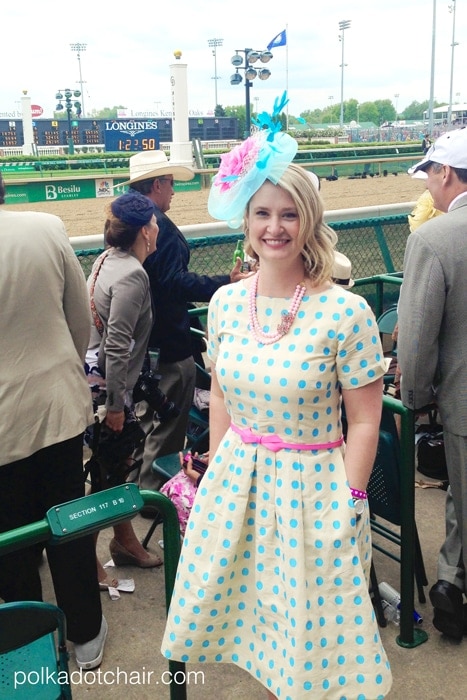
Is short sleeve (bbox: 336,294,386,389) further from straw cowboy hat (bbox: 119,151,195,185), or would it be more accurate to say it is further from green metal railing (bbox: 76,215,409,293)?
green metal railing (bbox: 76,215,409,293)

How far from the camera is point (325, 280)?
213cm

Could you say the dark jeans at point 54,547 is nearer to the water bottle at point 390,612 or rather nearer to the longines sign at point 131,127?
the water bottle at point 390,612

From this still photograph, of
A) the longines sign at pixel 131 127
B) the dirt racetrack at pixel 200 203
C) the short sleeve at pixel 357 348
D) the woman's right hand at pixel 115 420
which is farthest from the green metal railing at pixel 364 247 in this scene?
the longines sign at pixel 131 127

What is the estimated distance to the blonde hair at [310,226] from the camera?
208 cm

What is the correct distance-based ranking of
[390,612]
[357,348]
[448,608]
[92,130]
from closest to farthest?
[357,348] → [448,608] → [390,612] → [92,130]

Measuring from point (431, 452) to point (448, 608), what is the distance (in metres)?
1.44

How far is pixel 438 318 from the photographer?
9.02 ft

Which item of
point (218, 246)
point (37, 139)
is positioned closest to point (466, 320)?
point (218, 246)

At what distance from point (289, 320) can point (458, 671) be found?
5.68 feet

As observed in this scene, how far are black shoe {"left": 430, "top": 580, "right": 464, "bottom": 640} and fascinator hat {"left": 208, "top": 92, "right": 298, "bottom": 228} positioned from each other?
70.4 inches

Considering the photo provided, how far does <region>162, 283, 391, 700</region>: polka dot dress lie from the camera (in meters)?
2.04

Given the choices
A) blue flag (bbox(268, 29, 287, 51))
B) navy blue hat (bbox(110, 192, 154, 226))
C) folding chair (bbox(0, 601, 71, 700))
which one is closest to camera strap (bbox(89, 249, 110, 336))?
navy blue hat (bbox(110, 192, 154, 226))

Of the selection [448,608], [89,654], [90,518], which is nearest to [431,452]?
[448,608]

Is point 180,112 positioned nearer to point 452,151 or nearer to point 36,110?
point 452,151
